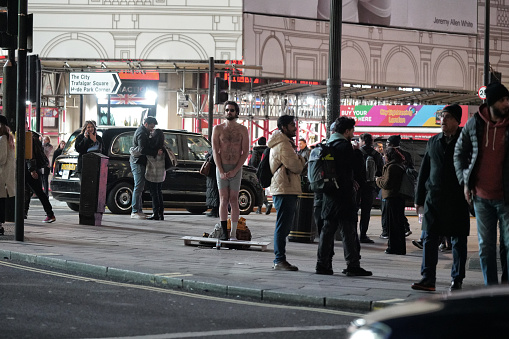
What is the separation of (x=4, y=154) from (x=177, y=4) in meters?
19.5

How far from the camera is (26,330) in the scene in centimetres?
591

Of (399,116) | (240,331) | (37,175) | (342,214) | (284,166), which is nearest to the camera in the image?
(240,331)

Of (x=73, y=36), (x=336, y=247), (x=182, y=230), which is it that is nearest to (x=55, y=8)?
(x=73, y=36)

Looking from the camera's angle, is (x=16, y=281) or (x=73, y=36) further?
(x=73, y=36)

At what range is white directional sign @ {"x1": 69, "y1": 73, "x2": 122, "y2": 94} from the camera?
24469mm

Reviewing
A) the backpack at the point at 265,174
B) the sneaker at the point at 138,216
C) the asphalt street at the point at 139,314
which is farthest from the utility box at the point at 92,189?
the asphalt street at the point at 139,314

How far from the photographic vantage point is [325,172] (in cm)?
876

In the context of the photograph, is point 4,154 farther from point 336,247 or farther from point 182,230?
point 336,247

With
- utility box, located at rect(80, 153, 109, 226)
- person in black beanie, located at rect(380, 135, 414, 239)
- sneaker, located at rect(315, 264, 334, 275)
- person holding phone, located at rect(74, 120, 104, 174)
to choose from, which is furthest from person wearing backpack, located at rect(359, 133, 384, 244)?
person holding phone, located at rect(74, 120, 104, 174)

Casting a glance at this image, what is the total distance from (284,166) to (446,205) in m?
2.14

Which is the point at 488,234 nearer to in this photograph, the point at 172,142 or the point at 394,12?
the point at 172,142

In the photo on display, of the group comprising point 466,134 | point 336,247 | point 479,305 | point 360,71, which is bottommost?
point 336,247

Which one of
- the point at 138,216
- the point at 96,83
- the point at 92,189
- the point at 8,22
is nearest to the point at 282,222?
the point at 8,22

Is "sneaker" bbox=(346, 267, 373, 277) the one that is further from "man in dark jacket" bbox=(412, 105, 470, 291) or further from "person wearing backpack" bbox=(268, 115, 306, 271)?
"man in dark jacket" bbox=(412, 105, 470, 291)
